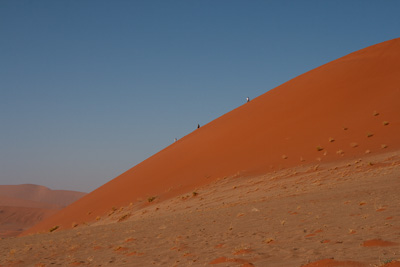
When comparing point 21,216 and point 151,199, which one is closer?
point 151,199

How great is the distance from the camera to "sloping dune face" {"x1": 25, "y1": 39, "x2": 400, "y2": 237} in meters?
21.5

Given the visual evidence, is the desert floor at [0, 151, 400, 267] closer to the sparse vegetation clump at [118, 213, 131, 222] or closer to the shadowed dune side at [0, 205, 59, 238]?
the sparse vegetation clump at [118, 213, 131, 222]

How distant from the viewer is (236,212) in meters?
13.7

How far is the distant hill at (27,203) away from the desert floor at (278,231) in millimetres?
35865

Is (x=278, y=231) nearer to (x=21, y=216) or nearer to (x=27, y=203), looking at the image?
(x=21, y=216)

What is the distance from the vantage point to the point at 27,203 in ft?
299

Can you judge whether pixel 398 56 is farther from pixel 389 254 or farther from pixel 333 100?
pixel 389 254

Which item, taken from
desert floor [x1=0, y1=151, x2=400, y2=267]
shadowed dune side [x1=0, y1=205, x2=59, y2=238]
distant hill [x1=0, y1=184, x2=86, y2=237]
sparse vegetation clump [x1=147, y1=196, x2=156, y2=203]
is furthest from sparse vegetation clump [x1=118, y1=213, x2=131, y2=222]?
shadowed dune side [x1=0, y1=205, x2=59, y2=238]

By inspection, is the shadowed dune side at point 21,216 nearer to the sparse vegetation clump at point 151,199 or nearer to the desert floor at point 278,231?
the sparse vegetation clump at point 151,199

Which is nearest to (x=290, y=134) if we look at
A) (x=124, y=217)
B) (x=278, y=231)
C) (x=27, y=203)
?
(x=124, y=217)

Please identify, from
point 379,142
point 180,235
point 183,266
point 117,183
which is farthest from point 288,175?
point 117,183

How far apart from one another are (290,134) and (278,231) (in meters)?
15.8

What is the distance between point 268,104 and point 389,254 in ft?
86.3

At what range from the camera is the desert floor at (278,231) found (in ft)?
23.0
